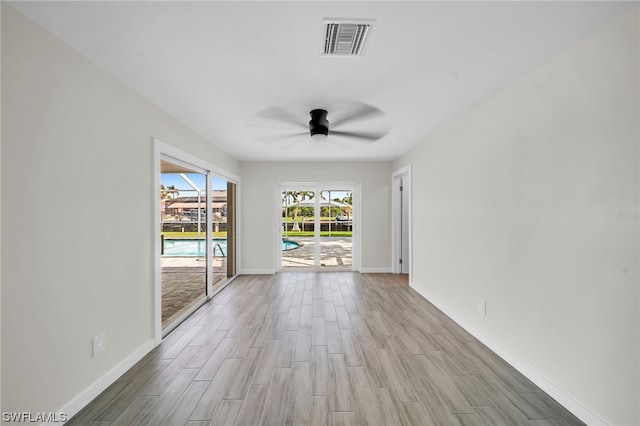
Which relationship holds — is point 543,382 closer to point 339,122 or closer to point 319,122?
point 319,122

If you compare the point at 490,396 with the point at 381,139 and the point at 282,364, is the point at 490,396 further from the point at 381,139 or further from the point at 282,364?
the point at 381,139

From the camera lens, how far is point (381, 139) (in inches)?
162

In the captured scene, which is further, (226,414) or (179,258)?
(179,258)

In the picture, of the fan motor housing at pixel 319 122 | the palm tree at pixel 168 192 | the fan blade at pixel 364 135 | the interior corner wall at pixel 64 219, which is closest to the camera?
the interior corner wall at pixel 64 219

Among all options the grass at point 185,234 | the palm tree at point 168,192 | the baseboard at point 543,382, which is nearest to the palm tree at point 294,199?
the grass at point 185,234

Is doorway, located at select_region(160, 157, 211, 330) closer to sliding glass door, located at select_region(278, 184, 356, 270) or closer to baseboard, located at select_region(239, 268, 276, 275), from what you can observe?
baseboard, located at select_region(239, 268, 276, 275)

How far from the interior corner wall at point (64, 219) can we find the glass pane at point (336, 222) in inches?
154

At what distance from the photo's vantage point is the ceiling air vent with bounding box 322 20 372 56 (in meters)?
1.61

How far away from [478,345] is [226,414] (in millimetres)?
2370

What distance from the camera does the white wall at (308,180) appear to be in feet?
19.2

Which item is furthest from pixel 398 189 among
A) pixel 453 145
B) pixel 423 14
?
pixel 423 14

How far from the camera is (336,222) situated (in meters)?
6.11

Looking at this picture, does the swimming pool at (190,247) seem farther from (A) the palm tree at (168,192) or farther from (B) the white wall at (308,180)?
(B) the white wall at (308,180)

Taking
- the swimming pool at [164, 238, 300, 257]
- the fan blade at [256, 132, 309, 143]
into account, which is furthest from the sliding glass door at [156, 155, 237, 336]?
the fan blade at [256, 132, 309, 143]
